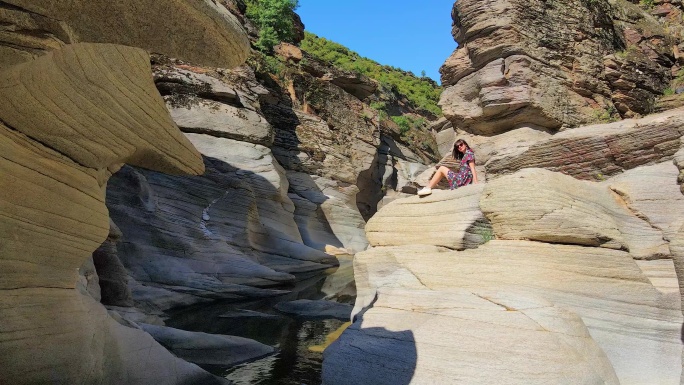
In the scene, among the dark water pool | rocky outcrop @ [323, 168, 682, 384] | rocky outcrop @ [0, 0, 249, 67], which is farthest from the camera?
the dark water pool

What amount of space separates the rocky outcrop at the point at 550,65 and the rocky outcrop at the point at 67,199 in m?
13.5

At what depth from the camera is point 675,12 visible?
62.6ft

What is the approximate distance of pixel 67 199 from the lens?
16.3ft

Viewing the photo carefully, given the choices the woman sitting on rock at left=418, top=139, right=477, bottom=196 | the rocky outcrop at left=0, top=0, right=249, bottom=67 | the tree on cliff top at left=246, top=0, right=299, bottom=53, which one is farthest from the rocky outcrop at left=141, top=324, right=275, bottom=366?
the tree on cliff top at left=246, top=0, right=299, bottom=53

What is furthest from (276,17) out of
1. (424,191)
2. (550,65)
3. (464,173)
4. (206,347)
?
(206,347)

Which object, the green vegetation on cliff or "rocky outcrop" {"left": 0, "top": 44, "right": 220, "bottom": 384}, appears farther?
the green vegetation on cliff

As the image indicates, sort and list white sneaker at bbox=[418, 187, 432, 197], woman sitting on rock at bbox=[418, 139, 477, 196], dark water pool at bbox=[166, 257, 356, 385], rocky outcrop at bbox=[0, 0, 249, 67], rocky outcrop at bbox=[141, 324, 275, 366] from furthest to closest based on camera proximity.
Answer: woman sitting on rock at bbox=[418, 139, 477, 196]
white sneaker at bbox=[418, 187, 432, 197]
rocky outcrop at bbox=[141, 324, 275, 366]
dark water pool at bbox=[166, 257, 356, 385]
rocky outcrop at bbox=[0, 0, 249, 67]

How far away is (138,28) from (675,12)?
21.6 meters

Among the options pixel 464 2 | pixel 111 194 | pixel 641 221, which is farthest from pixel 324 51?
pixel 641 221

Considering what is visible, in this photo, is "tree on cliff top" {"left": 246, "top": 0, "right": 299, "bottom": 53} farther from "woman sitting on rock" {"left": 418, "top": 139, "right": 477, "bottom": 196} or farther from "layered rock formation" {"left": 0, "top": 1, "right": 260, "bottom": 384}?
"layered rock formation" {"left": 0, "top": 1, "right": 260, "bottom": 384}

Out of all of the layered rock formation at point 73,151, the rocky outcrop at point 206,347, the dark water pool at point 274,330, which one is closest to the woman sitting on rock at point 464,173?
the dark water pool at point 274,330

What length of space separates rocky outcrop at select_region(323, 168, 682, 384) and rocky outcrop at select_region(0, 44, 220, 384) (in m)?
2.34

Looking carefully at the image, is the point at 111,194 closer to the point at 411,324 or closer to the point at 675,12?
the point at 411,324

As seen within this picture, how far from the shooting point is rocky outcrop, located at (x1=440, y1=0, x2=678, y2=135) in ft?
53.9
